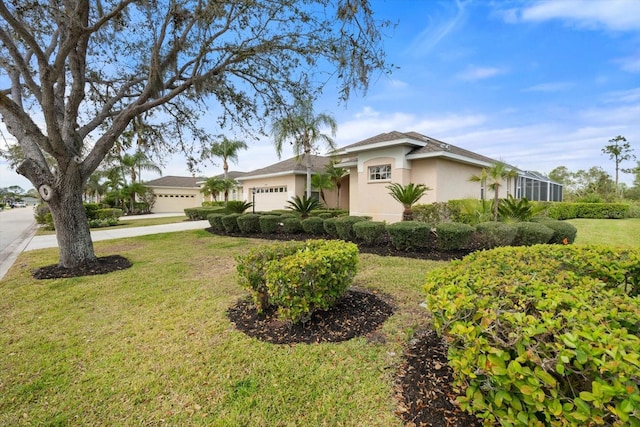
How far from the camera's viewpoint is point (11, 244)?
41.5ft

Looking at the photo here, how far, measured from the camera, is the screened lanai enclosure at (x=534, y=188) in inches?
808

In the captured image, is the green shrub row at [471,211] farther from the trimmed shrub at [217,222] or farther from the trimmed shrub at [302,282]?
the trimmed shrub at [217,222]

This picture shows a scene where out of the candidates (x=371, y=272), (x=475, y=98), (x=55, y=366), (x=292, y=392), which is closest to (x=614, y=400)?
(x=292, y=392)

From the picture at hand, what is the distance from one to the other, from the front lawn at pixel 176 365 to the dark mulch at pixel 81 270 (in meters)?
1.16

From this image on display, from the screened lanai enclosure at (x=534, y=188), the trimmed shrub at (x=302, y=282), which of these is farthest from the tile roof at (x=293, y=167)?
the trimmed shrub at (x=302, y=282)

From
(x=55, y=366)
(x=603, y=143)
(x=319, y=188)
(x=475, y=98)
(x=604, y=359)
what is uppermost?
(x=603, y=143)

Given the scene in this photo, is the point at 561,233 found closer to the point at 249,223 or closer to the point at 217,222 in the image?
the point at 249,223

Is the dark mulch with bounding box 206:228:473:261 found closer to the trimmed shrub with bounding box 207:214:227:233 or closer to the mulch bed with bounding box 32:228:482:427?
the mulch bed with bounding box 32:228:482:427

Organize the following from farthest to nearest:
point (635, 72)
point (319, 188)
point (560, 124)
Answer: point (319, 188) → point (560, 124) → point (635, 72)

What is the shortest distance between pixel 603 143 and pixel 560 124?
2203cm

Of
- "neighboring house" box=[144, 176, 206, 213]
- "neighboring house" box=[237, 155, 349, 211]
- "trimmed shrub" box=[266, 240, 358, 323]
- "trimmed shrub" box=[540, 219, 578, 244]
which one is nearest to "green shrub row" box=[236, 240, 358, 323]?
"trimmed shrub" box=[266, 240, 358, 323]

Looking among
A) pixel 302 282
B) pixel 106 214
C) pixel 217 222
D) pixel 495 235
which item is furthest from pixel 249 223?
pixel 106 214

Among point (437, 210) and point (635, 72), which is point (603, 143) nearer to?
point (635, 72)

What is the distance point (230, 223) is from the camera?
43.7 feet
